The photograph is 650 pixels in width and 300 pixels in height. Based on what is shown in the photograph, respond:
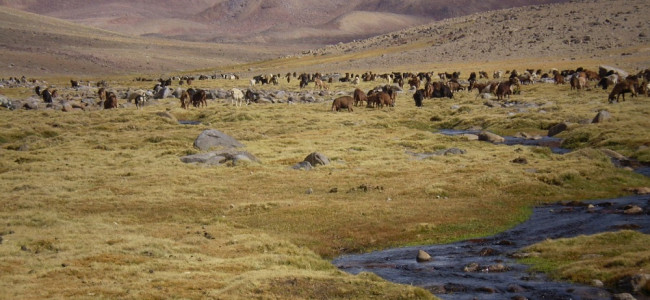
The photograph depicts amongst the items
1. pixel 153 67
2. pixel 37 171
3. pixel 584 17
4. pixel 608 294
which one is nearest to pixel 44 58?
pixel 153 67

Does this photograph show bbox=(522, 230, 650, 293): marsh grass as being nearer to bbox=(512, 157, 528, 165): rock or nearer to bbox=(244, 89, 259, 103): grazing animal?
bbox=(512, 157, 528, 165): rock

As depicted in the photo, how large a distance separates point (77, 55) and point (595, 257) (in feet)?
501

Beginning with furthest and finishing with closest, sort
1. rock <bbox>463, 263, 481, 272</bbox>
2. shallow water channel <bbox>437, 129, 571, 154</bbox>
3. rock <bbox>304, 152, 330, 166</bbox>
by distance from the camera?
shallow water channel <bbox>437, 129, 571, 154</bbox>, rock <bbox>304, 152, 330, 166</bbox>, rock <bbox>463, 263, 481, 272</bbox>

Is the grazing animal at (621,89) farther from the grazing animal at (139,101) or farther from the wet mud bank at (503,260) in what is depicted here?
the grazing animal at (139,101)

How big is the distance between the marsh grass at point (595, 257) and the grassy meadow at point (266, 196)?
11.7ft

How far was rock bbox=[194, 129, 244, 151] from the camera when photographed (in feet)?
117

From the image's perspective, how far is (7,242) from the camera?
57.1ft

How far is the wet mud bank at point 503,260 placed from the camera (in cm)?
1400

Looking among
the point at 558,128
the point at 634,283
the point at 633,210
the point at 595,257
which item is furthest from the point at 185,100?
the point at 634,283

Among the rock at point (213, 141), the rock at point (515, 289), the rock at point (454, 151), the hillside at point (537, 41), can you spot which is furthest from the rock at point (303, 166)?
the hillside at point (537, 41)

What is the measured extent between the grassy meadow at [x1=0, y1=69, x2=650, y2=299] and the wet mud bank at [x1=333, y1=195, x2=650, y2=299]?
41.0 inches

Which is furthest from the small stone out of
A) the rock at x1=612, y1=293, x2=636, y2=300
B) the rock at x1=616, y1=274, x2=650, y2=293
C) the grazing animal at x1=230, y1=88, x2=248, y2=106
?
the grazing animal at x1=230, y1=88, x2=248, y2=106

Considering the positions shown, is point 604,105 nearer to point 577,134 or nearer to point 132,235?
point 577,134

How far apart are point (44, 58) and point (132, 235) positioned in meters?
136
